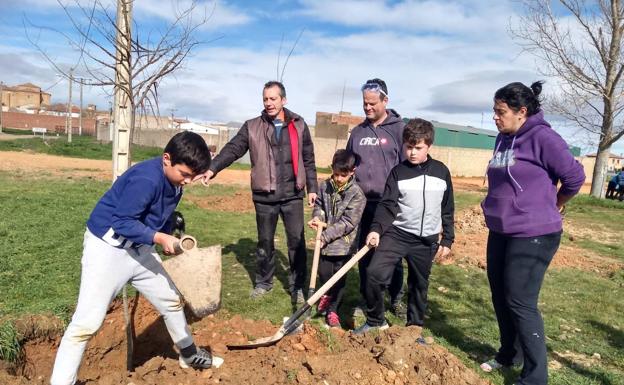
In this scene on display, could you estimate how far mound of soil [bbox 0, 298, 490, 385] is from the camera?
310cm

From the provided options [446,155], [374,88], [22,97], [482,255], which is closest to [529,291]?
[374,88]

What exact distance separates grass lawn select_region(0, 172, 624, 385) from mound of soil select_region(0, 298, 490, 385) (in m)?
0.45

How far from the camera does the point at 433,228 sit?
404 centimetres

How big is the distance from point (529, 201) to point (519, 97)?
0.70 metres

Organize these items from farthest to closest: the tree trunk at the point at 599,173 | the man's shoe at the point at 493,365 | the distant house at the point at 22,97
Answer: the distant house at the point at 22,97 < the tree trunk at the point at 599,173 < the man's shoe at the point at 493,365

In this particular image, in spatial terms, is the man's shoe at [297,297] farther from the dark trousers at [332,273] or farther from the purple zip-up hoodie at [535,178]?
the purple zip-up hoodie at [535,178]

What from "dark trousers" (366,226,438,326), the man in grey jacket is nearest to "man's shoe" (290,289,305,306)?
the man in grey jacket

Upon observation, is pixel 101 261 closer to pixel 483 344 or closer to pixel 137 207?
pixel 137 207

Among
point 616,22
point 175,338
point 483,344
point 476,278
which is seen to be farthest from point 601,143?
point 175,338

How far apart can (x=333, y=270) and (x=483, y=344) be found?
1469 millimetres

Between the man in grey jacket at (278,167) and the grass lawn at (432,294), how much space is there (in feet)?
1.83

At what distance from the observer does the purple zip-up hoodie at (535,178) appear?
126 inches

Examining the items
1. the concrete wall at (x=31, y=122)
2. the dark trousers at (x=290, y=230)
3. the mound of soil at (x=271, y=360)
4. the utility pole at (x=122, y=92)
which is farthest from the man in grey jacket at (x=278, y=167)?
the concrete wall at (x=31, y=122)

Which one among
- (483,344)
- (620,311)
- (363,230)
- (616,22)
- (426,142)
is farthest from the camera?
(616,22)
